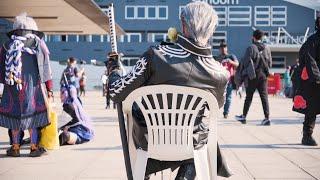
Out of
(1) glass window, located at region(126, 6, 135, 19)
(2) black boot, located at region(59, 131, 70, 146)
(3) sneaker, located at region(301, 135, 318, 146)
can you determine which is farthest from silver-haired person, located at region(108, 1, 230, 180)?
(1) glass window, located at region(126, 6, 135, 19)

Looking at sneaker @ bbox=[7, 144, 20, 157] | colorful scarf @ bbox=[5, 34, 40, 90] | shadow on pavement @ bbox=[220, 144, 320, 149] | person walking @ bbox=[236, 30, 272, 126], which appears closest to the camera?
colorful scarf @ bbox=[5, 34, 40, 90]

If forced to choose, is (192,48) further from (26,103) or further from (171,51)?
(26,103)

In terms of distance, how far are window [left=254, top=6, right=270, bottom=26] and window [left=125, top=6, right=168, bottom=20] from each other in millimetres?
8871

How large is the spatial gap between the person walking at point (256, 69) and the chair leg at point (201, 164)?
23.5 ft

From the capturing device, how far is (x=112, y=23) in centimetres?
383

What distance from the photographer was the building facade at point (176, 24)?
53875mm

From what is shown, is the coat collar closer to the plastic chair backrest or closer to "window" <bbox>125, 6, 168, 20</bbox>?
the plastic chair backrest

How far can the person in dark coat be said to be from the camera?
7.05m

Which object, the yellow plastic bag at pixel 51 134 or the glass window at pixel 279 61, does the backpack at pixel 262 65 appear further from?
the glass window at pixel 279 61

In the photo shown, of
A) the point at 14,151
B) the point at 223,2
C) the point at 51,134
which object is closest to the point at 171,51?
the point at 14,151

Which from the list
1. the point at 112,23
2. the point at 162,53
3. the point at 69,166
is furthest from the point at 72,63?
the point at 162,53

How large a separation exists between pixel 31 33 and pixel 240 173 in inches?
112

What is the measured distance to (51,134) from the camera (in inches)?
269

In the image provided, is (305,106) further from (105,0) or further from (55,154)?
(105,0)
